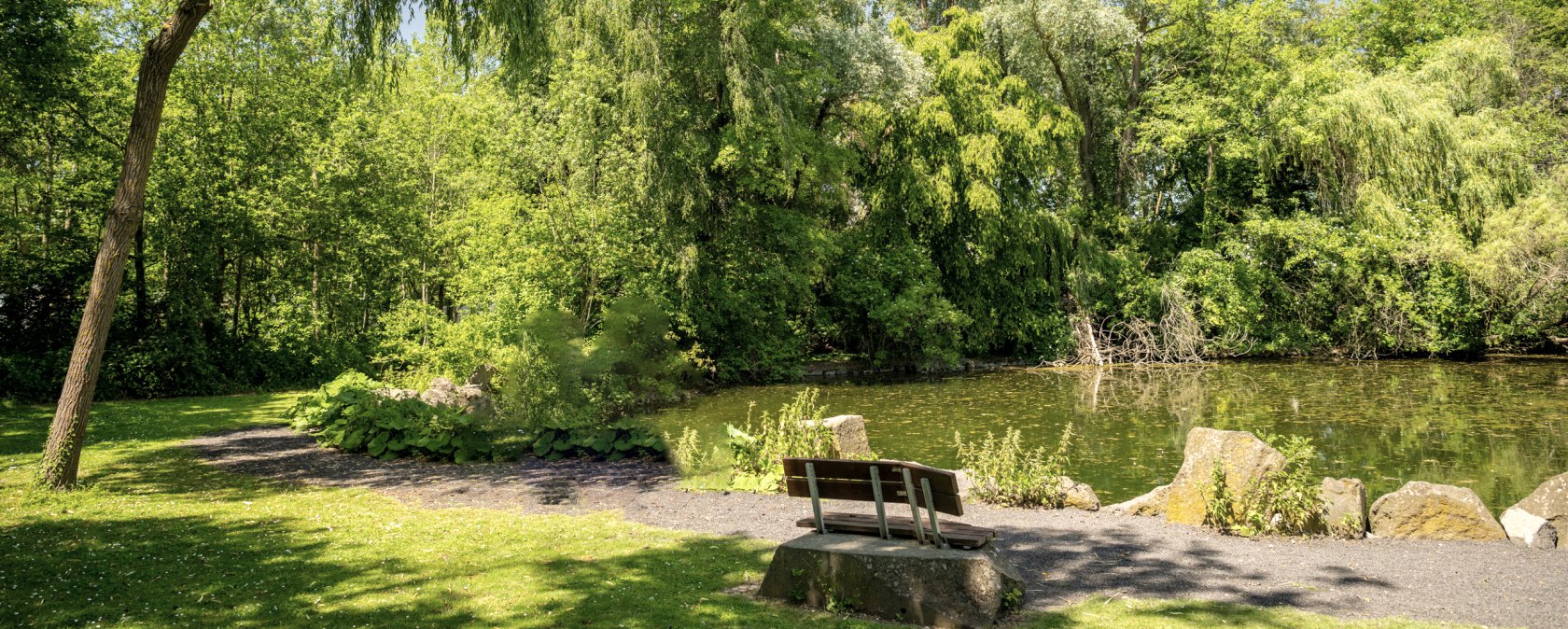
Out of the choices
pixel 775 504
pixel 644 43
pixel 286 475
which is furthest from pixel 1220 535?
pixel 644 43

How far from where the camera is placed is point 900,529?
5.69m

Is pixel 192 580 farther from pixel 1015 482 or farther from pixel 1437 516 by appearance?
pixel 1437 516

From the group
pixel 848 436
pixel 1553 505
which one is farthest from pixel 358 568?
pixel 1553 505

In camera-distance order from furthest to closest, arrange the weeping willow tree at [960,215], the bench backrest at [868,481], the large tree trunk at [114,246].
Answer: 1. the weeping willow tree at [960,215]
2. the large tree trunk at [114,246]
3. the bench backrest at [868,481]

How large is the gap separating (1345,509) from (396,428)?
11104 millimetres

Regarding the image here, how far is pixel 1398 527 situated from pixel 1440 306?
2159 centimetres

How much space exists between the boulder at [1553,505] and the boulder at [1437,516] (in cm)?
29

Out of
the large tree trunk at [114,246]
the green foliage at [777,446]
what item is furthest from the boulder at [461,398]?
the large tree trunk at [114,246]

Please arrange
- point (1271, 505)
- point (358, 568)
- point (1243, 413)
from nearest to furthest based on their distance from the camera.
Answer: point (358, 568) → point (1271, 505) → point (1243, 413)

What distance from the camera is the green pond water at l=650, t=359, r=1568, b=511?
1143 centimetres

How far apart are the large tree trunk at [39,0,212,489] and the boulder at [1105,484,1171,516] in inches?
396

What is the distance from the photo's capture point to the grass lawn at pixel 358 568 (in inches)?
206

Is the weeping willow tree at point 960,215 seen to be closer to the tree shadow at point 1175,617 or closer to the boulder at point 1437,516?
the boulder at point 1437,516

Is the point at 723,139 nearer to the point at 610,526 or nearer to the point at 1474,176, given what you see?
the point at 610,526
